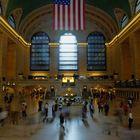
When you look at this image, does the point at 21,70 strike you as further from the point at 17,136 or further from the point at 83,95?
the point at 17,136

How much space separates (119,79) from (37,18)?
17.0 m

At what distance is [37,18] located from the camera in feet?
163

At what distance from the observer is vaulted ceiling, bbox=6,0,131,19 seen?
1518 inches

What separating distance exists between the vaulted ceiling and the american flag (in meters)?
14.6

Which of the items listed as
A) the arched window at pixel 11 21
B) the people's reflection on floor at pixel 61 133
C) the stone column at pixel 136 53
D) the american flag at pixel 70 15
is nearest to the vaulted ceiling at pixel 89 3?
the arched window at pixel 11 21

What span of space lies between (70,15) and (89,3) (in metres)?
21.7

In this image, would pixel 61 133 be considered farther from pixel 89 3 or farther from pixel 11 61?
pixel 89 3

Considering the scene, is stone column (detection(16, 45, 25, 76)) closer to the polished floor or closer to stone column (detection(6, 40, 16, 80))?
stone column (detection(6, 40, 16, 80))

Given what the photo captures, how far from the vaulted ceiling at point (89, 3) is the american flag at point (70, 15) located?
47.8 ft

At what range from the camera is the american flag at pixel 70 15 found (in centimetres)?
2442

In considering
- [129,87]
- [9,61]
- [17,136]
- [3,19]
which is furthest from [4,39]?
[17,136]

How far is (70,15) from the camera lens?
2452 centimetres

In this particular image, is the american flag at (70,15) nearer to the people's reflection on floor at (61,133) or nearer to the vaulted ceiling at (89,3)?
the people's reflection on floor at (61,133)

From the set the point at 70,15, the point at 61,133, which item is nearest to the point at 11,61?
the point at 70,15
